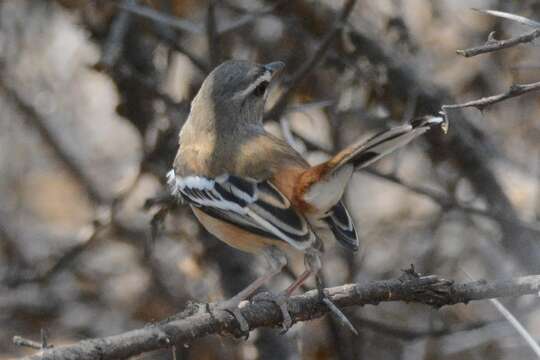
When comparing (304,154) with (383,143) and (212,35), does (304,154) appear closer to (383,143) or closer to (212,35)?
(212,35)

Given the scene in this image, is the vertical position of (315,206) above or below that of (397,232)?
above

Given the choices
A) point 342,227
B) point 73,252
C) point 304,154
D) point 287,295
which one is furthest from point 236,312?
point 304,154

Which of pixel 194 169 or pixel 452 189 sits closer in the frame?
pixel 194 169

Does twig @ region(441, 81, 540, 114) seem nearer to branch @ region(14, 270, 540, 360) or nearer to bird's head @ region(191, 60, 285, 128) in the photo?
branch @ region(14, 270, 540, 360)

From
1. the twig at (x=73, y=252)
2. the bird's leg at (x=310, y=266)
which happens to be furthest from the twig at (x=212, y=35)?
the bird's leg at (x=310, y=266)

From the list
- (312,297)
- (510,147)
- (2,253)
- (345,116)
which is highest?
(312,297)

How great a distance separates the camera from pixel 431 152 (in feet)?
20.9

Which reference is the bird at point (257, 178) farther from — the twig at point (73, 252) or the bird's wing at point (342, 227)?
the twig at point (73, 252)

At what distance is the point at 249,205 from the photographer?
4.41 metres

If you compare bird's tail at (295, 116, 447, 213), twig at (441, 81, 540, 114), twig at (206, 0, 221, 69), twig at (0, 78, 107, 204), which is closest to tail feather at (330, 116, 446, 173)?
bird's tail at (295, 116, 447, 213)

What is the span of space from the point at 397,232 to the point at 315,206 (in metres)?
3.05

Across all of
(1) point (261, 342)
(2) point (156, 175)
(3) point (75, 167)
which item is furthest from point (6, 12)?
(1) point (261, 342)

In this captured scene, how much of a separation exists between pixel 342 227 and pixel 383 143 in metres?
0.47

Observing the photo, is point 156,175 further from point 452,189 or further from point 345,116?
point 452,189
